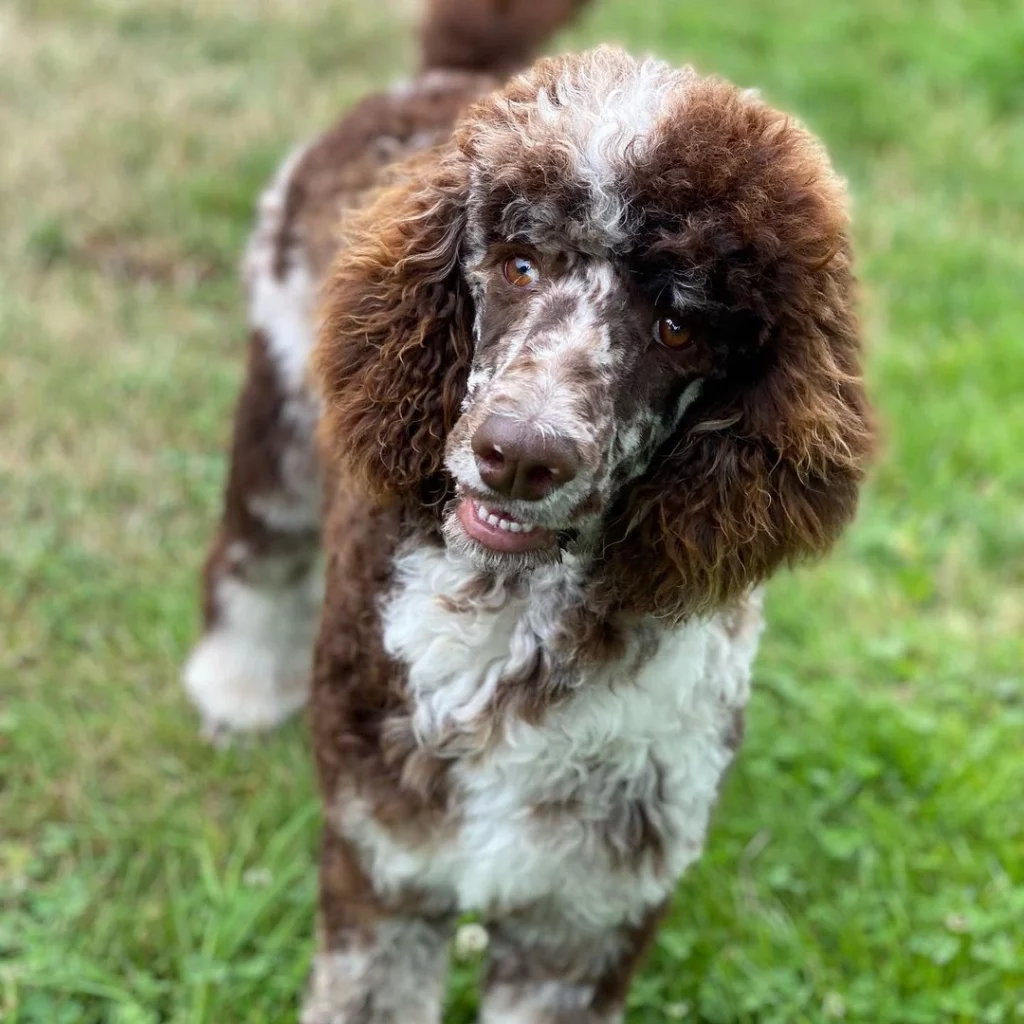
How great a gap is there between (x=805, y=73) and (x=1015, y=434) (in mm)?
3374

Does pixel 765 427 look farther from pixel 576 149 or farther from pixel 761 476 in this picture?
pixel 576 149

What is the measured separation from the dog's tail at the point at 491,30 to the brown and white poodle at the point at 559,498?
91 cm

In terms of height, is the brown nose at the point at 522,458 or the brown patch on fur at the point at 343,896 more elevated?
the brown nose at the point at 522,458

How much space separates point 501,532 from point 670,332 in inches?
16.3

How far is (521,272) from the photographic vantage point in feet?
6.85

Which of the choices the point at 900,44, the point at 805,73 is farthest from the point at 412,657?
the point at 900,44

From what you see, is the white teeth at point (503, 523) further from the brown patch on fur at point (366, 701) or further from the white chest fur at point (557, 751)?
the brown patch on fur at point (366, 701)

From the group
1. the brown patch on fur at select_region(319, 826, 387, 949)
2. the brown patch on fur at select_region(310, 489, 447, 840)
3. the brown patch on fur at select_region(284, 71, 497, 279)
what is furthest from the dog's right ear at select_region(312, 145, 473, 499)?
the brown patch on fur at select_region(319, 826, 387, 949)

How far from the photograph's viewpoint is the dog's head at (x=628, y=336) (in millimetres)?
1928

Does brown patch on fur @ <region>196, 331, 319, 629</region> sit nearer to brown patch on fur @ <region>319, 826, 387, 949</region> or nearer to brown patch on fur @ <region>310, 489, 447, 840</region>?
brown patch on fur @ <region>310, 489, 447, 840</region>

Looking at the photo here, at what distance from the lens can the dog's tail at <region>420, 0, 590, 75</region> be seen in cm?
377

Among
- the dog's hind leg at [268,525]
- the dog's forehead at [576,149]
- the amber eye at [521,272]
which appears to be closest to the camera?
the dog's forehead at [576,149]

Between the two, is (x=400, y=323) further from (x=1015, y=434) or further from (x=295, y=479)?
(x=1015, y=434)

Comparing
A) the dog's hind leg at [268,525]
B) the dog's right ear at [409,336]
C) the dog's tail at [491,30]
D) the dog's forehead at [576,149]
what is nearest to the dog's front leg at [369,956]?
the dog's right ear at [409,336]
